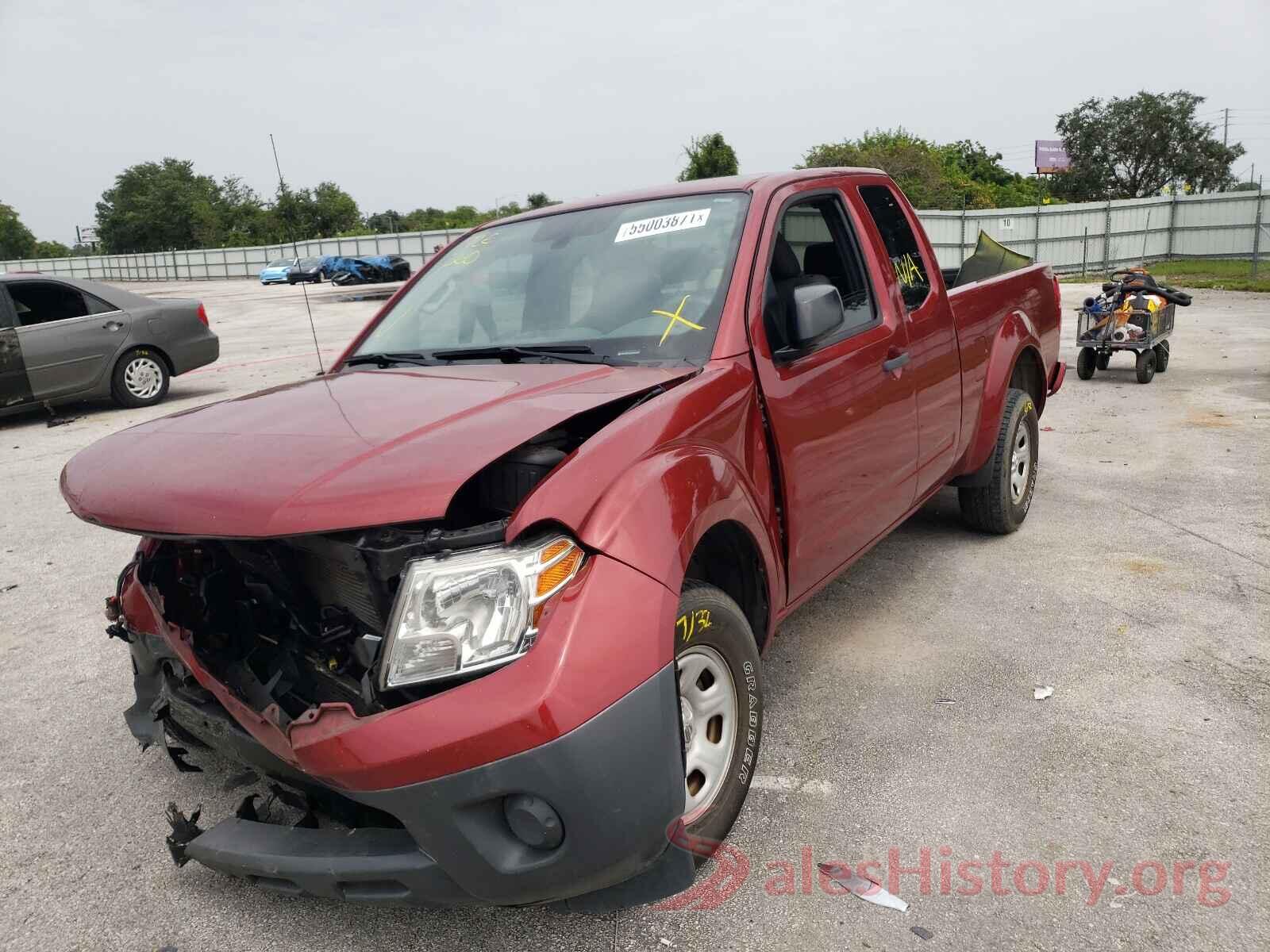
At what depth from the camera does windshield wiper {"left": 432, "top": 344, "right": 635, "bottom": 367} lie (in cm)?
305

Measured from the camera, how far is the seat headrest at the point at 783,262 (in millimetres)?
3336

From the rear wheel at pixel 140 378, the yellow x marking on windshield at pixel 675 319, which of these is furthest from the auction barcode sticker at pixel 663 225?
the rear wheel at pixel 140 378

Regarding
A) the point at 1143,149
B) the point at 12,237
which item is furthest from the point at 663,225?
the point at 12,237

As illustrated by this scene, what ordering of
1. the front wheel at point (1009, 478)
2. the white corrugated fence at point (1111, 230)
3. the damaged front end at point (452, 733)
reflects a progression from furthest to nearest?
the white corrugated fence at point (1111, 230) → the front wheel at point (1009, 478) → the damaged front end at point (452, 733)

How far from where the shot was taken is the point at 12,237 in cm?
9562

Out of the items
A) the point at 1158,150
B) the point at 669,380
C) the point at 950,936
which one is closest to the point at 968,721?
the point at 950,936

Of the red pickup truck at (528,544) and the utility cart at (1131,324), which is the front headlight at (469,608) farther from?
the utility cart at (1131,324)

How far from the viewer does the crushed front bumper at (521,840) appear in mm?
1968

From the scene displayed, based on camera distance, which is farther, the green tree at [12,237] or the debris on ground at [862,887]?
the green tree at [12,237]

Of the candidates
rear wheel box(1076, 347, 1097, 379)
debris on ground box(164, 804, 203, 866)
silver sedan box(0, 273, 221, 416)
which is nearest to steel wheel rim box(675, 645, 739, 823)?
debris on ground box(164, 804, 203, 866)

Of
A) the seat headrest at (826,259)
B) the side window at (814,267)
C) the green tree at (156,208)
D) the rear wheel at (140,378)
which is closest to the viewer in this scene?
the side window at (814,267)

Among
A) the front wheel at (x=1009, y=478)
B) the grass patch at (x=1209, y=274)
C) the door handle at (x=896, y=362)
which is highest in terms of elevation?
the door handle at (x=896, y=362)

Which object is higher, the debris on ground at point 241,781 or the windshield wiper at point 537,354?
the windshield wiper at point 537,354

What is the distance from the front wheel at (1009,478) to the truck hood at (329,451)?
8.89ft
